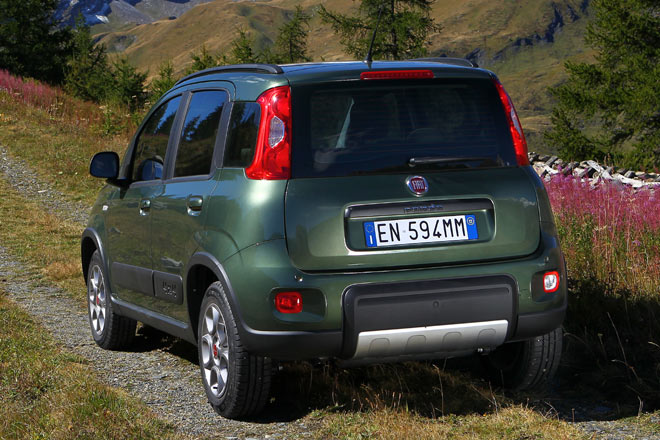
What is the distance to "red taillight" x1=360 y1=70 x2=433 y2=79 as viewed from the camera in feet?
14.4

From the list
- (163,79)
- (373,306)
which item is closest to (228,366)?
(373,306)

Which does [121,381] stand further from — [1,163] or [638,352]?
[1,163]

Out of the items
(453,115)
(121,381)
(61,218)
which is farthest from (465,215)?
(61,218)

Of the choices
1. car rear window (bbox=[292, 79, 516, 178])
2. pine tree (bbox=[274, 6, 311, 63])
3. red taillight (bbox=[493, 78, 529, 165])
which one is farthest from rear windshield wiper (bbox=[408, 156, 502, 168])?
pine tree (bbox=[274, 6, 311, 63])

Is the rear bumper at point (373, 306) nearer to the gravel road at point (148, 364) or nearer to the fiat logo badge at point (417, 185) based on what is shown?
the fiat logo badge at point (417, 185)

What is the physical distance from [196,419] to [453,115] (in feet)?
7.38

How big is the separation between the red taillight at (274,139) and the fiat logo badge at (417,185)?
63cm

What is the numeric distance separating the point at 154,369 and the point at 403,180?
269cm

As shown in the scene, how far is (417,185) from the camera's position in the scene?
4.22 metres

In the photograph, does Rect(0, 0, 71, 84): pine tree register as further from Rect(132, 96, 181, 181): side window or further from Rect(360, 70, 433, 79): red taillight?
Rect(360, 70, 433, 79): red taillight

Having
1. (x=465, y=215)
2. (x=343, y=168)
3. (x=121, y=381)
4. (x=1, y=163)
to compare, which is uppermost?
(x=343, y=168)

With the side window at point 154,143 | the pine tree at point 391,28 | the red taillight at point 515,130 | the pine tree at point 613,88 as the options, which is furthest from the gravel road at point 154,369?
the pine tree at point 391,28

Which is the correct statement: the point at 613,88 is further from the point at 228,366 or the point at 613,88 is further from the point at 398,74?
the point at 228,366

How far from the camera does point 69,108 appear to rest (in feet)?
84.0
